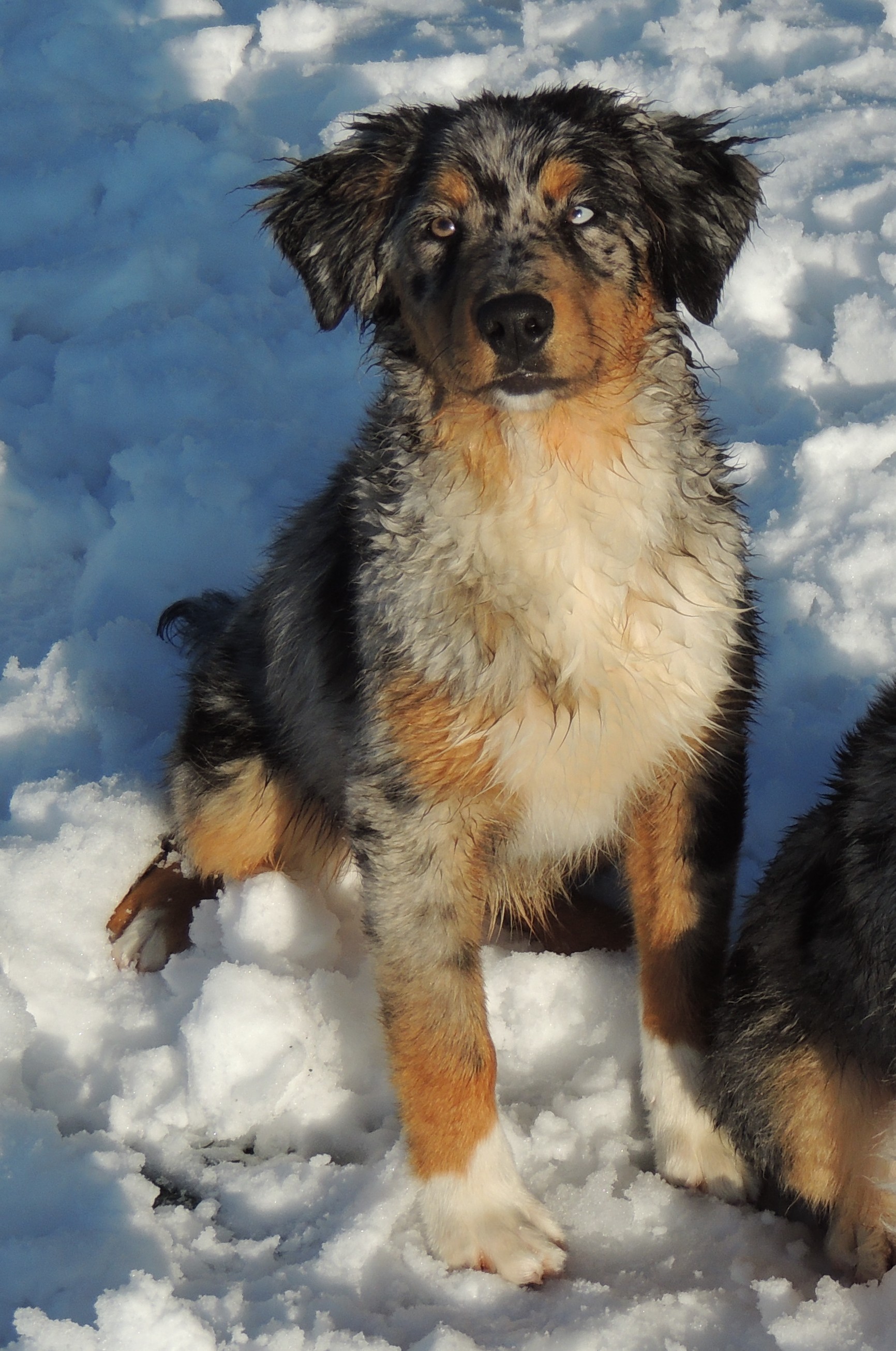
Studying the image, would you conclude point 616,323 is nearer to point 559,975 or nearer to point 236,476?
point 559,975

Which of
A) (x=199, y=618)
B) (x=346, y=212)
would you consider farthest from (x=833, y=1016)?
(x=199, y=618)

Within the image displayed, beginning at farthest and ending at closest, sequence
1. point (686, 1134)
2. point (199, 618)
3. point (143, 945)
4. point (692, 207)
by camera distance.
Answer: point (199, 618) → point (143, 945) → point (686, 1134) → point (692, 207)

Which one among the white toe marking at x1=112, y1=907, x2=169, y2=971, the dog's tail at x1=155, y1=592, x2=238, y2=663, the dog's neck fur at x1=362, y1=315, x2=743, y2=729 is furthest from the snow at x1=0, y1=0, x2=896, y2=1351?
the dog's neck fur at x1=362, y1=315, x2=743, y2=729

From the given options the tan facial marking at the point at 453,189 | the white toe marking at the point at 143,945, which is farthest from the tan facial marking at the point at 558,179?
the white toe marking at the point at 143,945

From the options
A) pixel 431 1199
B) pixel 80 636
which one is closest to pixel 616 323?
pixel 431 1199

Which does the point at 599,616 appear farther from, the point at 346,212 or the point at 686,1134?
the point at 686,1134
